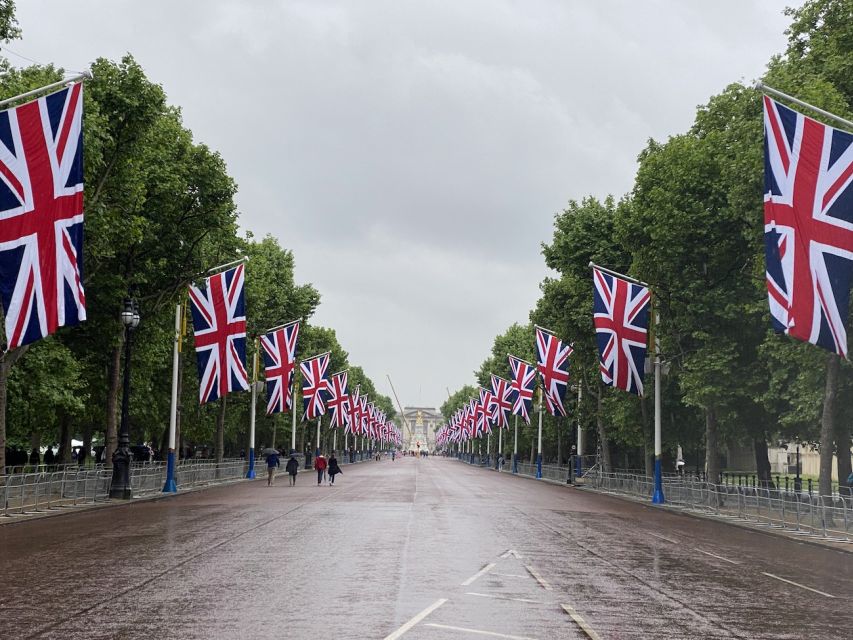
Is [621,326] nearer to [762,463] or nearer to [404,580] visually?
[762,463]

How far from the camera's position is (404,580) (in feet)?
48.7

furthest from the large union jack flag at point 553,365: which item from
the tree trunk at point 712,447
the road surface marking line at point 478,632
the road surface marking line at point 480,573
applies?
the road surface marking line at point 478,632

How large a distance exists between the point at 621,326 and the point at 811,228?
702 inches

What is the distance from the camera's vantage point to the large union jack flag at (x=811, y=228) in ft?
63.3

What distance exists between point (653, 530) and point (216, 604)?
17.8m

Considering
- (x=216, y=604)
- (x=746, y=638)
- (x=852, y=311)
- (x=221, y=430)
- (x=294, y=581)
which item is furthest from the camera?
(x=221, y=430)

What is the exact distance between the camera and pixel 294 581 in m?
14.6

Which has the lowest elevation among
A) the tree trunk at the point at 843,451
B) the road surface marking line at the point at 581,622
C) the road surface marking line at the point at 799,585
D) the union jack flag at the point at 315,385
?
the road surface marking line at the point at 799,585

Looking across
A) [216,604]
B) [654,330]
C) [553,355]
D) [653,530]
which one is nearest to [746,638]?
[216,604]

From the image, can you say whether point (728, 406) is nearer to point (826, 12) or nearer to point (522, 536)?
point (826, 12)

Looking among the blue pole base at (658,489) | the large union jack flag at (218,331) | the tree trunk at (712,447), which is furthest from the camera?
the blue pole base at (658,489)

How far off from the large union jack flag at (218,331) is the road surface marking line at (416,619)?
26.9 m

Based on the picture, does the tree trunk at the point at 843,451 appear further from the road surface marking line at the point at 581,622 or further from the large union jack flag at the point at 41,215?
the large union jack flag at the point at 41,215

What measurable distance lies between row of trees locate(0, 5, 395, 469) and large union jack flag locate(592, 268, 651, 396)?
17.2 metres
